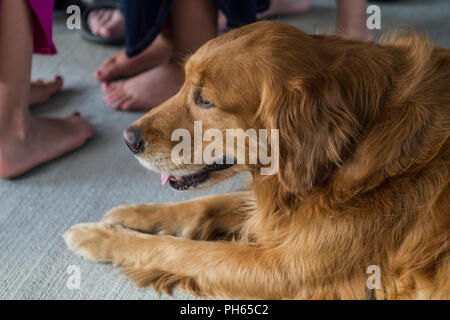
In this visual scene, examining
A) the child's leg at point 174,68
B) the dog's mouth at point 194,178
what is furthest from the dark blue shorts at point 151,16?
the dog's mouth at point 194,178

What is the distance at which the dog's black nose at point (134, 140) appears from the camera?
1604 mm

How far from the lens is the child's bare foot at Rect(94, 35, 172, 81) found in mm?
2758

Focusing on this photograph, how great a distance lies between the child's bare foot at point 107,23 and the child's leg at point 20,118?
35.3 inches

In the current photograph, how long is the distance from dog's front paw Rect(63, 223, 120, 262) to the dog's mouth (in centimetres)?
29

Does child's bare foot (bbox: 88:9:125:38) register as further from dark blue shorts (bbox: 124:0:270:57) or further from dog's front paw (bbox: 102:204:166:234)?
dog's front paw (bbox: 102:204:166:234)

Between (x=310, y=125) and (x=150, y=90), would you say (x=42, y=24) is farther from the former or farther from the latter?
(x=310, y=125)

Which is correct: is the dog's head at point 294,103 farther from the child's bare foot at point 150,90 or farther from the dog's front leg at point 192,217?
the child's bare foot at point 150,90

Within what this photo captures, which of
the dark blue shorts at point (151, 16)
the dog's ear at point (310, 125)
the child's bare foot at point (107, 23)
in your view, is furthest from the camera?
the child's bare foot at point (107, 23)

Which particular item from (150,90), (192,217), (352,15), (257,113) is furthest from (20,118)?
(352,15)

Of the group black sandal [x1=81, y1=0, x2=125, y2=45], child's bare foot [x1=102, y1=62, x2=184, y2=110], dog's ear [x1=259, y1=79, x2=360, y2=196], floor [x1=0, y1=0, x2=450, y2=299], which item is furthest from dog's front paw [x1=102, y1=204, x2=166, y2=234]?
black sandal [x1=81, y1=0, x2=125, y2=45]

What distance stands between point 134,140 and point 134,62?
1.27m

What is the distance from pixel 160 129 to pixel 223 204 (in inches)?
18.1

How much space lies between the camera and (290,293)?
58.8 inches

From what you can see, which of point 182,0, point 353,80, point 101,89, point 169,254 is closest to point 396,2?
point 182,0
